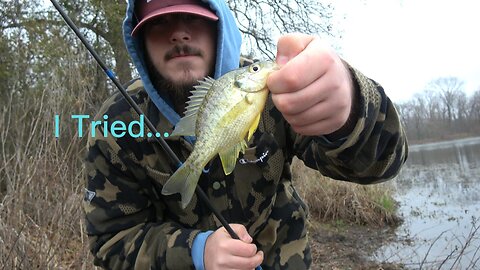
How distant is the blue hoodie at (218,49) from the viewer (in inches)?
84.2

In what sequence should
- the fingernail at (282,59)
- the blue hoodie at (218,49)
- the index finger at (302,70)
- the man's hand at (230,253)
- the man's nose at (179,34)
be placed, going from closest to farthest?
the index finger at (302,70) < the fingernail at (282,59) < the man's hand at (230,253) < the man's nose at (179,34) < the blue hoodie at (218,49)

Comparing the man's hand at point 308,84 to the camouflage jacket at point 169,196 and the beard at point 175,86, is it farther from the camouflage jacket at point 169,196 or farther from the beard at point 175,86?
the beard at point 175,86

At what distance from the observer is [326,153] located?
5.18 feet

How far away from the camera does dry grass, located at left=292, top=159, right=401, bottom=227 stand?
28.7ft

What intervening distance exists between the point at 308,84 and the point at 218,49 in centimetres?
108

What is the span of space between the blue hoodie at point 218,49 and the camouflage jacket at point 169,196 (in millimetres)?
86

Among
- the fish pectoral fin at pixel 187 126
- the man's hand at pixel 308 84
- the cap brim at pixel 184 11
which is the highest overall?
the cap brim at pixel 184 11

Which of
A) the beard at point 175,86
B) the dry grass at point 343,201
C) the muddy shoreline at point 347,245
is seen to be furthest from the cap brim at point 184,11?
the dry grass at point 343,201

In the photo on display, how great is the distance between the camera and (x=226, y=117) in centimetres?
131

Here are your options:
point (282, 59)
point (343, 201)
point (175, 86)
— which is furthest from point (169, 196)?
point (343, 201)

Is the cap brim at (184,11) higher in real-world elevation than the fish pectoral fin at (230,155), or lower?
higher

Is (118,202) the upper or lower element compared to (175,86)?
lower

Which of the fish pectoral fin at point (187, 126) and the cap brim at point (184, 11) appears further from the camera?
the cap brim at point (184, 11)

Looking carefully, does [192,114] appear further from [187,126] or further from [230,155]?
[230,155]
